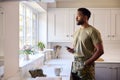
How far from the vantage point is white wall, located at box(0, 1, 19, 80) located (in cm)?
247

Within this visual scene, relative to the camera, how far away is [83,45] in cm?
282

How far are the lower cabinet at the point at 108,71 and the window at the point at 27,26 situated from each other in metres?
1.62

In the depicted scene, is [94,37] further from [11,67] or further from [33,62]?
[33,62]

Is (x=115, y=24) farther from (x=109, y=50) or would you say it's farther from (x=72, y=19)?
(x=72, y=19)

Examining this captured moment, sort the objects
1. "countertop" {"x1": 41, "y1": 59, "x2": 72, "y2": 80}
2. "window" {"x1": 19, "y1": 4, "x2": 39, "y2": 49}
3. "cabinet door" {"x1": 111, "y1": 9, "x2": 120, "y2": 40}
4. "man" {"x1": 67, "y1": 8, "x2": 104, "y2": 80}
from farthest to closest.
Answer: "cabinet door" {"x1": 111, "y1": 9, "x2": 120, "y2": 40}, "window" {"x1": 19, "y1": 4, "x2": 39, "y2": 49}, "countertop" {"x1": 41, "y1": 59, "x2": 72, "y2": 80}, "man" {"x1": 67, "y1": 8, "x2": 104, "y2": 80}

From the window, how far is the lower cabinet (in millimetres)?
1620

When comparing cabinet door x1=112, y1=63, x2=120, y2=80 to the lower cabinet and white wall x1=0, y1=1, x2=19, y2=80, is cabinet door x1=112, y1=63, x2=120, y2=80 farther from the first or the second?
white wall x1=0, y1=1, x2=19, y2=80

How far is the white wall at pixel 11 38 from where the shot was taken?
2.47 m

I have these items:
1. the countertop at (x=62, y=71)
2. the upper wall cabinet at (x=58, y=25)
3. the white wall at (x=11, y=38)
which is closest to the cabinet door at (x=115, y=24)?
the upper wall cabinet at (x=58, y=25)

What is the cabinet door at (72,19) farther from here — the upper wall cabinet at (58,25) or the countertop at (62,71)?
the countertop at (62,71)

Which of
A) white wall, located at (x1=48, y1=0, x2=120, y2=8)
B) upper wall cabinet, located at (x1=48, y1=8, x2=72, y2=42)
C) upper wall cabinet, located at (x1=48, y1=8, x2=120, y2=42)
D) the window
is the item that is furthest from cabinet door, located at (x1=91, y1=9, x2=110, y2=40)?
the window

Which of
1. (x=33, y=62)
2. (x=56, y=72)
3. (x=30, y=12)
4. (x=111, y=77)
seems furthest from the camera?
(x=111, y=77)


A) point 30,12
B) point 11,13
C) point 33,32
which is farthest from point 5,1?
point 33,32

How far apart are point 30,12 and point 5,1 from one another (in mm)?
2422
